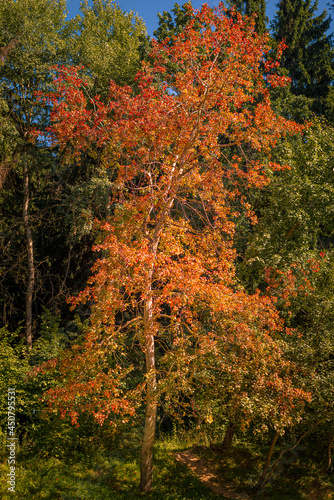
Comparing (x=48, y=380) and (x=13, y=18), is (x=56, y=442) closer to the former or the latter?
(x=48, y=380)

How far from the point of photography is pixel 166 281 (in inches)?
265

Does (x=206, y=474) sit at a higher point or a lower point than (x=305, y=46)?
lower

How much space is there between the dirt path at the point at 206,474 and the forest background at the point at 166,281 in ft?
1.07

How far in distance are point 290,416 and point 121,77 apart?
12.9m

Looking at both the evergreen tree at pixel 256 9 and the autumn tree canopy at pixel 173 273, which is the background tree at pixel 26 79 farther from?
the evergreen tree at pixel 256 9

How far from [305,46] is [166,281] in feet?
71.8

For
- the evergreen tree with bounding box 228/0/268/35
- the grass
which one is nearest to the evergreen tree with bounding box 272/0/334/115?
the evergreen tree with bounding box 228/0/268/35

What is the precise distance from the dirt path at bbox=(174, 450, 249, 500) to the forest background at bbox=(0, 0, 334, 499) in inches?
12.9

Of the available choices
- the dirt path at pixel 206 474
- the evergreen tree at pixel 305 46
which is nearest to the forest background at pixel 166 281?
the dirt path at pixel 206 474

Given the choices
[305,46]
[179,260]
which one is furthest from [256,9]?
[179,260]

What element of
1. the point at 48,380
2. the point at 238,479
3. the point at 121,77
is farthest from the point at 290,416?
the point at 121,77

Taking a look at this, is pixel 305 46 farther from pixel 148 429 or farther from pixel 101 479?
pixel 101 479

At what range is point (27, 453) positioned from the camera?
7.60 metres

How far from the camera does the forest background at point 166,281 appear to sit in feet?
21.0
